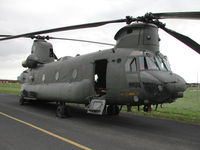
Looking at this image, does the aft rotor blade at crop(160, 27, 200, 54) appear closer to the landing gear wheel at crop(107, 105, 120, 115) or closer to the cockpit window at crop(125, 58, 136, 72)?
the cockpit window at crop(125, 58, 136, 72)

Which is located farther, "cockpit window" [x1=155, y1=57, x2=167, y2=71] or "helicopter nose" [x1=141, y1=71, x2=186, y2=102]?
"cockpit window" [x1=155, y1=57, x2=167, y2=71]

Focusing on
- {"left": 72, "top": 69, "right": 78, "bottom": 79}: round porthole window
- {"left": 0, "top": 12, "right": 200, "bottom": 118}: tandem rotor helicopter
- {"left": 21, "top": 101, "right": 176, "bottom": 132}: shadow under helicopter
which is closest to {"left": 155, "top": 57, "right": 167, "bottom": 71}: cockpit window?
{"left": 0, "top": 12, "right": 200, "bottom": 118}: tandem rotor helicopter

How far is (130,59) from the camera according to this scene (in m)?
8.20

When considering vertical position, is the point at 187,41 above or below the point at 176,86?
above

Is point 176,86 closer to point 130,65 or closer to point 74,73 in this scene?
point 130,65

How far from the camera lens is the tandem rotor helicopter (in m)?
7.32

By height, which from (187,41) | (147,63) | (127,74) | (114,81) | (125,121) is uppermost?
(187,41)

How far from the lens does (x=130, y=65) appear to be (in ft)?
26.7

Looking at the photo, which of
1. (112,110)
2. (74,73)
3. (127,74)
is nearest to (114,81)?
(127,74)

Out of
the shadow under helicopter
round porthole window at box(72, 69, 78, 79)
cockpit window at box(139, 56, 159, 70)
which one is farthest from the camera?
round porthole window at box(72, 69, 78, 79)

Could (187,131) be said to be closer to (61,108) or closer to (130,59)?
(130,59)

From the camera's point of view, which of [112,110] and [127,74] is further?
[112,110]

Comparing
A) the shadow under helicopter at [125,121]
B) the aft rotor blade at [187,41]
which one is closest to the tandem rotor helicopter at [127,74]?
the aft rotor blade at [187,41]

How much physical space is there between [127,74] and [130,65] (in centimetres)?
42
